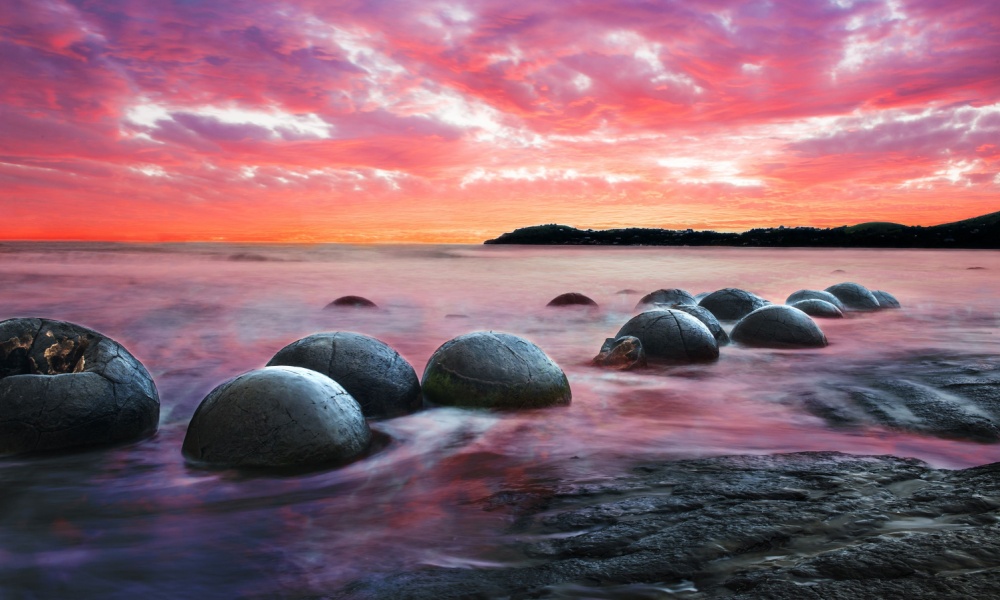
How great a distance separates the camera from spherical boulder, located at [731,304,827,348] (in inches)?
436

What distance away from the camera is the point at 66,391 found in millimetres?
5270

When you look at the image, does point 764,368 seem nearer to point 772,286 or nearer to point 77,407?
point 77,407

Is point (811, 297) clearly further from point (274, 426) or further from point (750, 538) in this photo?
point (274, 426)

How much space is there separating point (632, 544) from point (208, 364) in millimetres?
8681

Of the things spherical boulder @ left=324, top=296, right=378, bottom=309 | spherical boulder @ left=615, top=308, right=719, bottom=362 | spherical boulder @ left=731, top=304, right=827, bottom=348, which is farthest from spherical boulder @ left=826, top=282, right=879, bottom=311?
spherical boulder @ left=324, top=296, right=378, bottom=309

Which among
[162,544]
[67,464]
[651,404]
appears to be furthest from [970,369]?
[67,464]

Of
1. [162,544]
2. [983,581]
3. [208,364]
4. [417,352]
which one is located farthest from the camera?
[417,352]

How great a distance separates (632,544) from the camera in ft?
11.7

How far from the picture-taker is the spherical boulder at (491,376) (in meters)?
6.68

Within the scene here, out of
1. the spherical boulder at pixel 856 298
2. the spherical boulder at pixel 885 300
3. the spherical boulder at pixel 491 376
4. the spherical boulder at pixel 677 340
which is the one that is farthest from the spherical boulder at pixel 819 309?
the spherical boulder at pixel 491 376

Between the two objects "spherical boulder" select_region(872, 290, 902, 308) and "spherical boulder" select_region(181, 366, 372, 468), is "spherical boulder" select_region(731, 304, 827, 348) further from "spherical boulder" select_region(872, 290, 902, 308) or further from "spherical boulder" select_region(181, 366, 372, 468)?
"spherical boulder" select_region(872, 290, 902, 308)

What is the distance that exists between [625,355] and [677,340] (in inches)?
33.2

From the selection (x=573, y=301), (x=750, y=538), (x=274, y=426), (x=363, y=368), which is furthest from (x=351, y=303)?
(x=750, y=538)

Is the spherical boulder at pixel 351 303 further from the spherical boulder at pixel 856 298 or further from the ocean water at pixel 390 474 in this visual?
the spherical boulder at pixel 856 298
